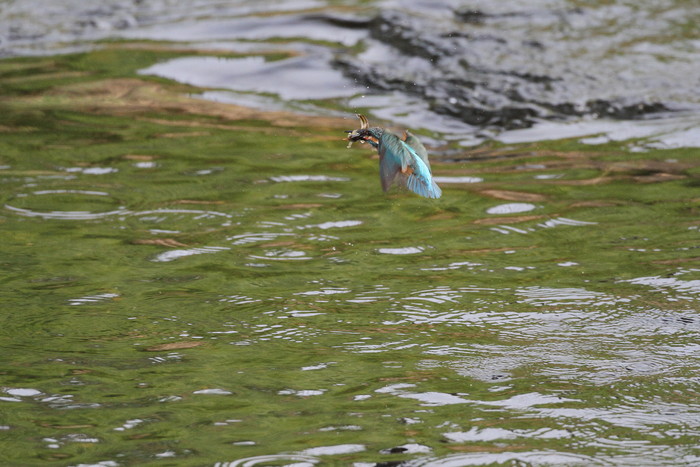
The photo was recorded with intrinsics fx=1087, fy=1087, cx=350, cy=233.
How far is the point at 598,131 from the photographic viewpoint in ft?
22.8

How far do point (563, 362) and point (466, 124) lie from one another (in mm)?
3940

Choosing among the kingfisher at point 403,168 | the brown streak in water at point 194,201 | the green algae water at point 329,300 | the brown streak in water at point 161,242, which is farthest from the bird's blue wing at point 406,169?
the brown streak in water at point 194,201

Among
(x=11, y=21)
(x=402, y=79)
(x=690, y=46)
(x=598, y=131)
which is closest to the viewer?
(x=598, y=131)

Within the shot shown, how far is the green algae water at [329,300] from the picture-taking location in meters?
3.02

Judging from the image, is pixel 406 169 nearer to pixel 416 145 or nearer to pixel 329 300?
pixel 416 145

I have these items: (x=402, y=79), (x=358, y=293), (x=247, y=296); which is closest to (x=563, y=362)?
(x=358, y=293)

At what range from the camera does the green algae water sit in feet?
9.89

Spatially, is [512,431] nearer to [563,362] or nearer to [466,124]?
[563,362]

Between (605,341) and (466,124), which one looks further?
(466,124)

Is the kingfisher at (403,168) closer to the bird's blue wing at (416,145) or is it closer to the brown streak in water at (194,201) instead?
the bird's blue wing at (416,145)

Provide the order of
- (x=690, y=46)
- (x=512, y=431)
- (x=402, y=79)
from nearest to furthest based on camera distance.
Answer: (x=512, y=431)
(x=402, y=79)
(x=690, y=46)

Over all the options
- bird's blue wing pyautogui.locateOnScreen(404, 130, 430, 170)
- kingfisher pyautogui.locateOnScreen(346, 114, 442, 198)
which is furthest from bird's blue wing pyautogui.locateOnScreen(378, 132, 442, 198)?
bird's blue wing pyautogui.locateOnScreen(404, 130, 430, 170)

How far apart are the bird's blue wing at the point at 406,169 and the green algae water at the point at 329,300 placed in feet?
1.70

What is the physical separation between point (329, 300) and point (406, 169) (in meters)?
0.71
